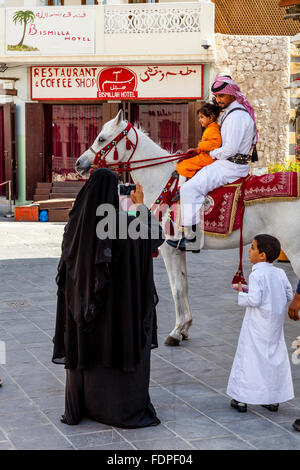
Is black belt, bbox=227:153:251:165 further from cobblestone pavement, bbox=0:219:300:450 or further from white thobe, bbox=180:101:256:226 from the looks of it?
cobblestone pavement, bbox=0:219:300:450

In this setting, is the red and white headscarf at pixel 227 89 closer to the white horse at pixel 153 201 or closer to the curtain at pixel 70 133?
the white horse at pixel 153 201

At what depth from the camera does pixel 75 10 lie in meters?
19.2

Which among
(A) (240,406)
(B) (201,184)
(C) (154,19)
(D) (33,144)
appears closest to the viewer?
(A) (240,406)

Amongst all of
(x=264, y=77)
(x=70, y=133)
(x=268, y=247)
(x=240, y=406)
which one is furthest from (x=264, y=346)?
(x=70, y=133)

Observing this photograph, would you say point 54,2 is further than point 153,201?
Yes

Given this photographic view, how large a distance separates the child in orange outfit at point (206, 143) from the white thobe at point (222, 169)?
0.32 ft

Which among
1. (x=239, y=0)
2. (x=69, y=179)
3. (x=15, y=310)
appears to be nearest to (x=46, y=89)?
(x=69, y=179)

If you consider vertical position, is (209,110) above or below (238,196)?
above

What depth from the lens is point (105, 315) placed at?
170 inches

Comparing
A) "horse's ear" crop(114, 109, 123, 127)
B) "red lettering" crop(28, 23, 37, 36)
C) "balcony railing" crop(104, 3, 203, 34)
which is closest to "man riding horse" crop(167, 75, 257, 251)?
"horse's ear" crop(114, 109, 123, 127)

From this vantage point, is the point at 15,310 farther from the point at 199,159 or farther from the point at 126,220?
the point at 126,220

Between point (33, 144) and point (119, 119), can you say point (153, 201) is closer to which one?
point (119, 119)

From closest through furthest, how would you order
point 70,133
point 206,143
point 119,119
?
1. point 206,143
2. point 119,119
3. point 70,133

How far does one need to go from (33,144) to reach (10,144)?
68 centimetres
